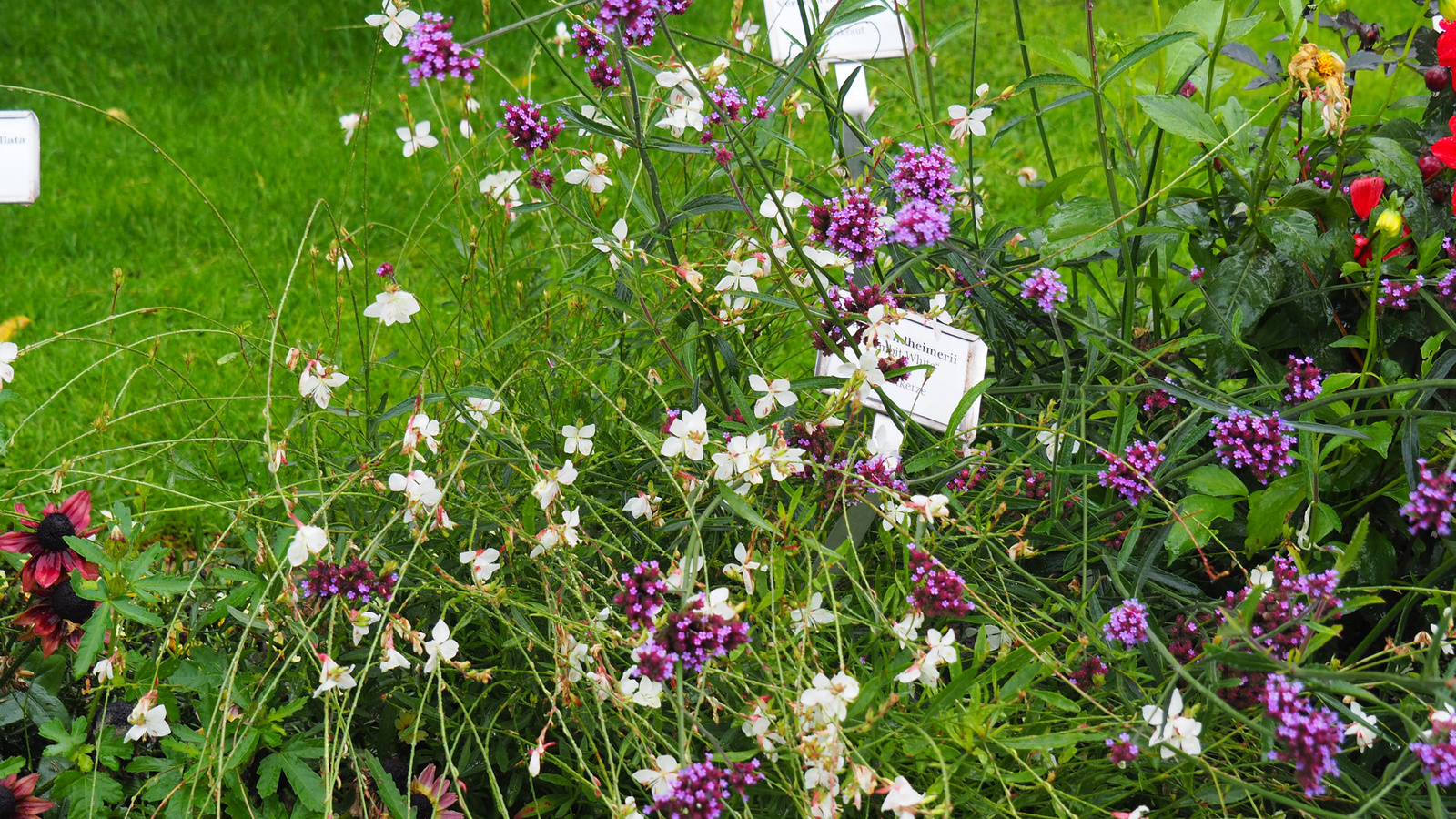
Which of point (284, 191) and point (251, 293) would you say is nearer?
point (251, 293)

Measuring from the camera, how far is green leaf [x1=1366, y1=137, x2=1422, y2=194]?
1314 mm

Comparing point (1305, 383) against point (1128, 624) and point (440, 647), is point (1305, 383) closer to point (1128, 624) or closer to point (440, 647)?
point (1128, 624)

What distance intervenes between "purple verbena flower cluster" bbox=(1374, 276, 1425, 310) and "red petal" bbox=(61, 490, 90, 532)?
1480 mm

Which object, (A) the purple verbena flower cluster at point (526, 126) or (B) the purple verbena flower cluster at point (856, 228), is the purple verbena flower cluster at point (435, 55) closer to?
(A) the purple verbena flower cluster at point (526, 126)

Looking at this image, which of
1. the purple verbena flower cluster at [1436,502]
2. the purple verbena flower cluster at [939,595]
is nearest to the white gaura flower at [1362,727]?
the purple verbena flower cluster at [1436,502]

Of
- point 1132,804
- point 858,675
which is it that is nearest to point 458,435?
point 858,675

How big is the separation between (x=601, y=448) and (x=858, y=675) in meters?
0.45

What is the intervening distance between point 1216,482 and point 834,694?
1.98 ft

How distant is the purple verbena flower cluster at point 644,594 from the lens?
0.97m

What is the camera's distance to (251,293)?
112 inches

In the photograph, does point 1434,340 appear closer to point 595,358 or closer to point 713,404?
point 713,404

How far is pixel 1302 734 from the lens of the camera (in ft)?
2.87

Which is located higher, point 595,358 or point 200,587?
point 595,358

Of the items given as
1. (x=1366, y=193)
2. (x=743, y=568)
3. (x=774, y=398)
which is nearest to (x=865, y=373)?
(x=774, y=398)
